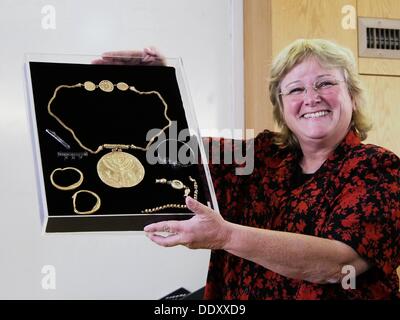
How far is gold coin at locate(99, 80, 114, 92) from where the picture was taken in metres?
1.09

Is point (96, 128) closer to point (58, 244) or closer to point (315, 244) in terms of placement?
point (315, 244)

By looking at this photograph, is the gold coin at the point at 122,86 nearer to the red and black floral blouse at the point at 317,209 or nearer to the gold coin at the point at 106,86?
the gold coin at the point at 106,86

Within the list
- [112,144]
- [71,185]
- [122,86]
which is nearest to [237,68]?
[122,86]

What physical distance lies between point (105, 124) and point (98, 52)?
1.05 m

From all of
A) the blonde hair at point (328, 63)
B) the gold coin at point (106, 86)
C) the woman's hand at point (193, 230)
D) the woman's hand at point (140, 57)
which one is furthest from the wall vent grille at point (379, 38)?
the woman's hand at point (193, 230)

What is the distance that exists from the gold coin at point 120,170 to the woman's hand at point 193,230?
0.12 metres

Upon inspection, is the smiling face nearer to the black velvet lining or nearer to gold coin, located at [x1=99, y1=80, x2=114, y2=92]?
the black velvet lining

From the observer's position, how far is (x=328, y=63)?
3.87 feet

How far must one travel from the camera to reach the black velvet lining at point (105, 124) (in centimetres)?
95

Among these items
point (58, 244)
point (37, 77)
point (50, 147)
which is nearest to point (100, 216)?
point (50, 147)

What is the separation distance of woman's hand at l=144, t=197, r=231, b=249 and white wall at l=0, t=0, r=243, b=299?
Answer: 3.34 ft

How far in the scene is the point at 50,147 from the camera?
3.18 feet

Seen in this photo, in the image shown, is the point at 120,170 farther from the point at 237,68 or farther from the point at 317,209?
the point at 237,68

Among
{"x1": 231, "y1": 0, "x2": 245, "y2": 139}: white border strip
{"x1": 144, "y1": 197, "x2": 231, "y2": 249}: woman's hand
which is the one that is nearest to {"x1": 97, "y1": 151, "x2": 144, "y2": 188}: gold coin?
{"x1": 144, "y1": 197, "x2": 231, "y2": 249}: woman's hand
